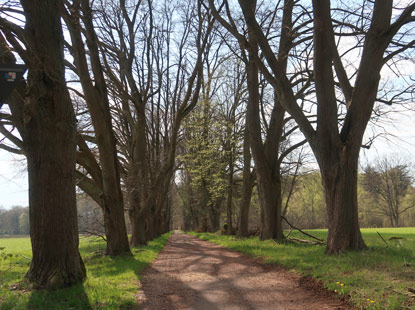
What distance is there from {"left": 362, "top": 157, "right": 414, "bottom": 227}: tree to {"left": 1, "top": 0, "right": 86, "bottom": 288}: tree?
153ft

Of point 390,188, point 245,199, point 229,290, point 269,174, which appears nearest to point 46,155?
point 229,290

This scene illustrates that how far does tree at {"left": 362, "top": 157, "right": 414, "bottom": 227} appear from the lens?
45844 mm

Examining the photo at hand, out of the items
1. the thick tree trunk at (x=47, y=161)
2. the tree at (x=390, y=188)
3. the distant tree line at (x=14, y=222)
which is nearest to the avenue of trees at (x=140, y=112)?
the thick tree trunk at (x=47, y=161)

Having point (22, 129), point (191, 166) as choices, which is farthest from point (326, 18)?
point (191, 166)

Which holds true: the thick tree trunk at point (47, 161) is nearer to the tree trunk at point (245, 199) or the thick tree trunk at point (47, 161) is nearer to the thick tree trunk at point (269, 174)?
the thick tree trunk at point (269, 174)

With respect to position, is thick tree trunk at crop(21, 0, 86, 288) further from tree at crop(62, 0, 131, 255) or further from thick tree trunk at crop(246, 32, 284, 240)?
thick tree trunk at crop(246, 32, 284, 240)

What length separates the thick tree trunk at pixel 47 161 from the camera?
17.3ft

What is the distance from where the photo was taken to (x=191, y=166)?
25266 millimetres

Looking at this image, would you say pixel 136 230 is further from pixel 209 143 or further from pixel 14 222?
pixel 14 222

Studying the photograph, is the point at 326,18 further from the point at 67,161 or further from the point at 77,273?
the point at 77,273

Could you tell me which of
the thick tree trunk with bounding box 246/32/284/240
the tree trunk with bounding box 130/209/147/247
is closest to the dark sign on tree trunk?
the thick tree trunk with bounding box 246/32/284/240

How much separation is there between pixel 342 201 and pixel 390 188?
1852 inches

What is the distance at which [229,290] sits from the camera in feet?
18.7

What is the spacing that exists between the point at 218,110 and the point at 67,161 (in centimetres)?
1695
